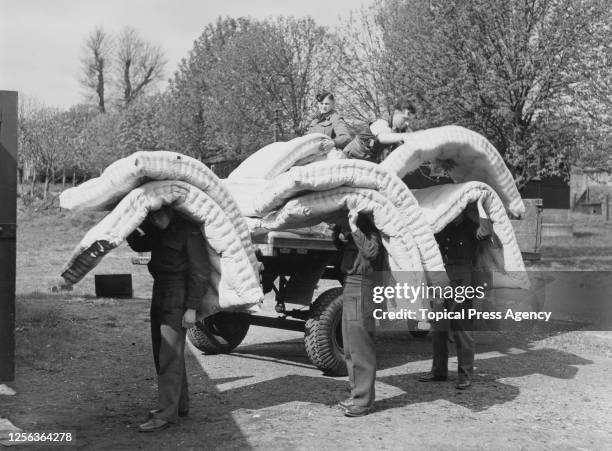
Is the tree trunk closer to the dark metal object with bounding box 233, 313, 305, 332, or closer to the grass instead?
the grass

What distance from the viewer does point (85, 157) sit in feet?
143

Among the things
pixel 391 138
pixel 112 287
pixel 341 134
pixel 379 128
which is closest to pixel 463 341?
pixel 391 138

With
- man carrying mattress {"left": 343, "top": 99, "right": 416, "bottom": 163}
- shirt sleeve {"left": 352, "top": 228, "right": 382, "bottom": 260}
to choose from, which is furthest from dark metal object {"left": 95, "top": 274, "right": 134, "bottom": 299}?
shirt sleeve {"left": 352, "top": 228, "right": 382, "bottom": 260}

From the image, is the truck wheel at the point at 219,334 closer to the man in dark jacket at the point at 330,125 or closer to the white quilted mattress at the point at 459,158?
the man in dark jacket at the point at 330,125

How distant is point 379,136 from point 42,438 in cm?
408

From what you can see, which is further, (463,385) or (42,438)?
(463,385)

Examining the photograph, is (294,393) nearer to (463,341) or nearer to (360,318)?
(360,318)

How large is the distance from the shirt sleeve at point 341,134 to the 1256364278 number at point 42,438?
14.2 ft

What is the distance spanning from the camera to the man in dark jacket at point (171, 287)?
585 centimetres

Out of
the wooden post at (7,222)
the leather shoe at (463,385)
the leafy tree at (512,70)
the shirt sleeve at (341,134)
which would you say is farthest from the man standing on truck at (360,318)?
the leafy tree at (512,70)

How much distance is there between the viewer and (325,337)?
770 cm

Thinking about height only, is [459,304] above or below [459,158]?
below

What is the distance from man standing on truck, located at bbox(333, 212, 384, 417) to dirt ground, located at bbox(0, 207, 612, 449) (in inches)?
6.7

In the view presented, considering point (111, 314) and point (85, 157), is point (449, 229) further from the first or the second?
point (85, 157)
